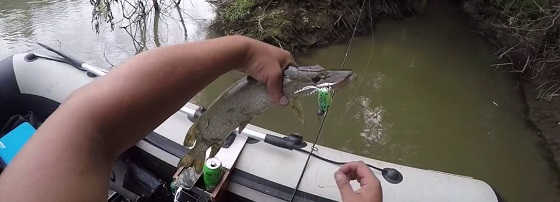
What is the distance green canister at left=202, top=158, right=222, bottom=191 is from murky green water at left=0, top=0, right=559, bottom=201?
2226 mm

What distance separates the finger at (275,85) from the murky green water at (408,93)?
2827mm

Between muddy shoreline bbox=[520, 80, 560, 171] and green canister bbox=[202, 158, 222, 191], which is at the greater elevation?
green canister bbox=[202, 158, 222, 191]

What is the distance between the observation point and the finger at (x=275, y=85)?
141 cm

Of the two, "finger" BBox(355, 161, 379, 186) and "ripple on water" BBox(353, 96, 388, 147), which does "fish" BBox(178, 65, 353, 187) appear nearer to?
"finger" BBox(355, 161, 379, 186)

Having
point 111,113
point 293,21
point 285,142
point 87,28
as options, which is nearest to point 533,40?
point 293,21

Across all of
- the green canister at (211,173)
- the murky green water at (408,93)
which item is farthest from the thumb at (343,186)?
the murky green water at (408,93)

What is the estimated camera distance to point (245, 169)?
2.23 metres

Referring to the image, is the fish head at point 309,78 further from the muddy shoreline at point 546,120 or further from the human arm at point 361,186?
the muddy shoreline at point 546,120

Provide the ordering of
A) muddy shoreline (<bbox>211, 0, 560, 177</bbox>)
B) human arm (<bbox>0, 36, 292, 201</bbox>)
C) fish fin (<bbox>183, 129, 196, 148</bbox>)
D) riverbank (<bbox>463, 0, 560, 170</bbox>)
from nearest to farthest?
1. human arm (<bbox>0, 36, 292, 201</bbox>)
2. fish fin (<bbox>183, 129, 196, 148</bbox>)
3. riverbank (<bbox>463, 0, 560, 170</bbox>)
4. muddy shoreline (<bbox>211, 0, 560, 177</bbox>)

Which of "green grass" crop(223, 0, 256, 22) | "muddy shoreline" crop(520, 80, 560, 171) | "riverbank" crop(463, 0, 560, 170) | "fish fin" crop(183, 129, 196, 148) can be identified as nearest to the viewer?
"fish fin" crop(183, 129, 196, 148)

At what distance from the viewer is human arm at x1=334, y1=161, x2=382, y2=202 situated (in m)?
1.28

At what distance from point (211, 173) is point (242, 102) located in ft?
2.22

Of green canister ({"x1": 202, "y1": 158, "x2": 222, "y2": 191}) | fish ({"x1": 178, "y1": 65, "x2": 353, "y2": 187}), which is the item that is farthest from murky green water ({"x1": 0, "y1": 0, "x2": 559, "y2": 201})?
fish ({"x1": 178, "y1": 65, "x2": 353, "y2": 187})

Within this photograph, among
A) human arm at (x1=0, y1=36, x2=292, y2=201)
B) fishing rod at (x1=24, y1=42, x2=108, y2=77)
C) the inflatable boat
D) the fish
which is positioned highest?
human arm at (x1=0, y1=36, x2=292, y2=201)
